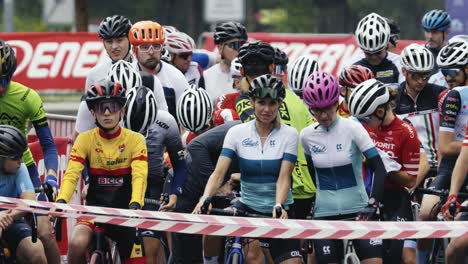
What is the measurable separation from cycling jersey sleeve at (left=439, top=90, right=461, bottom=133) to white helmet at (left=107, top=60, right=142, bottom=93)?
2.72 metres

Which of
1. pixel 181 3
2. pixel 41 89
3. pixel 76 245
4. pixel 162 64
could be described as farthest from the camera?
pixel 181 3

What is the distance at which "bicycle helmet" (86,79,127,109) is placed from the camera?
11.9 meters

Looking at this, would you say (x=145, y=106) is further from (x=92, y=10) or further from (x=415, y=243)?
(x=92, y=10)

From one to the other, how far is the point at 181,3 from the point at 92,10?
398 centimetres

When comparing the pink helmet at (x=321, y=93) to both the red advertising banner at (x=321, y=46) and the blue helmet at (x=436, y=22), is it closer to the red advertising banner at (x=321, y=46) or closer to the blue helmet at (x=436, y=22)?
the blue helmet at (x=436, y=22)

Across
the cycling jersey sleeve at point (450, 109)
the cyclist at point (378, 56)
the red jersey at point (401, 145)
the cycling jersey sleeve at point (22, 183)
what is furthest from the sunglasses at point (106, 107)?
the cyclist at point (378, 56)

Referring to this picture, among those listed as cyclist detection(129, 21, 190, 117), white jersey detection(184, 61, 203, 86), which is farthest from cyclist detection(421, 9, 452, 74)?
cyclist detection(129, 21, 190, 117)

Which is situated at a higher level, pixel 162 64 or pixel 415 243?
pixel 162 64

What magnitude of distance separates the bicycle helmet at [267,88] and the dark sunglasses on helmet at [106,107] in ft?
3.55

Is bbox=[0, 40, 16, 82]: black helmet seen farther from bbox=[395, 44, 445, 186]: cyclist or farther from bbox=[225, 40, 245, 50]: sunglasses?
bbox=[225, 40, 245, 50]: sunglasses

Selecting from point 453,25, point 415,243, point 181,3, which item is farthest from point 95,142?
point 181,3

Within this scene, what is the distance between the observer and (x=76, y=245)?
465 inches

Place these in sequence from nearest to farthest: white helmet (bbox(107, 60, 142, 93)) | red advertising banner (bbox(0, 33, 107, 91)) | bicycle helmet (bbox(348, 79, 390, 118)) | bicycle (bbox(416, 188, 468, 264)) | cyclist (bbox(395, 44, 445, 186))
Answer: bicycle helmet (bbox(348, 79, 390, 118)) < bicycle (bbox(416, 188, 468, 264)) < white helmet (bbox(107, 60, 142, 93)) < cyclist (bbox(395, 44, 445, 186)) < red advertising banner (bbox(0, 33, 107, 91))

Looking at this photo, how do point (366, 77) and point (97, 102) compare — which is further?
point (366, 77)
